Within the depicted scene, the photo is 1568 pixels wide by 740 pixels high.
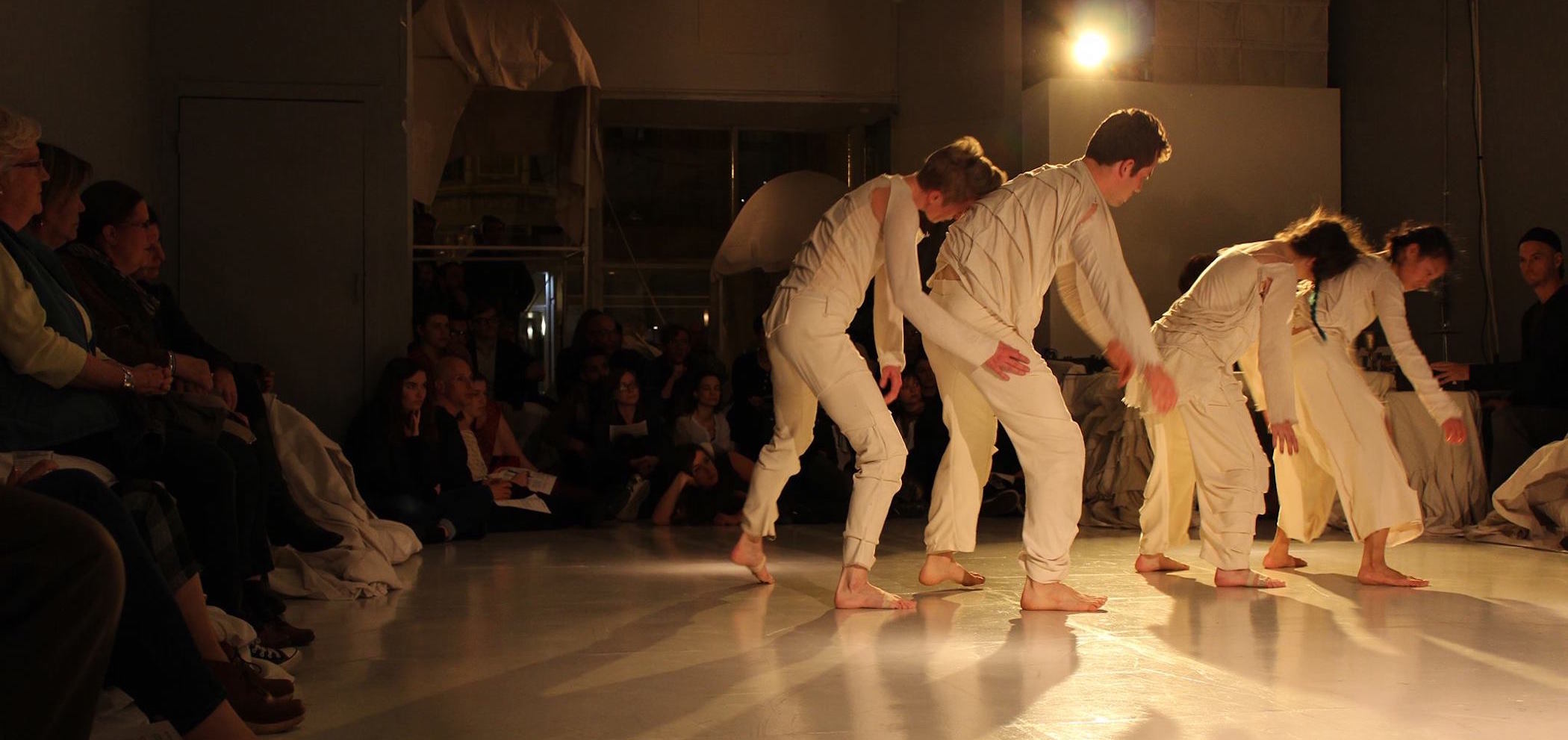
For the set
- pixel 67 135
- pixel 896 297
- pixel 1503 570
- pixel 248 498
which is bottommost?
pixel 1503 570

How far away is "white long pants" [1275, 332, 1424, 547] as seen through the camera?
4906mm

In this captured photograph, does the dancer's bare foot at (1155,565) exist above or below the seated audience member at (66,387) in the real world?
below

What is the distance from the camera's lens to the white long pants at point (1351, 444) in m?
4.91

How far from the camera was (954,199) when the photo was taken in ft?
14.6

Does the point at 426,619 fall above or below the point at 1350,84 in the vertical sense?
below

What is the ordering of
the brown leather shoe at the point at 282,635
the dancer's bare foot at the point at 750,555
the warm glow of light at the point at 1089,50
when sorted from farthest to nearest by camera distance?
the warm glow of light at the point at 1089,50
the dancer's bare foot at the point at 750,555
the brown leather shoe at the point at 282,635

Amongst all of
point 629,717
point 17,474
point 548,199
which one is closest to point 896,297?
point 629,717

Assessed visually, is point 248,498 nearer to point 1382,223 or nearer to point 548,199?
point 548,199

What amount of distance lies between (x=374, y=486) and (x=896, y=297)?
9.84 ft

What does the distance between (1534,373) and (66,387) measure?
6.45 m

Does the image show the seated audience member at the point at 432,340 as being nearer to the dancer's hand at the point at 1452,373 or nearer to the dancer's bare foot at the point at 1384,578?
the dancer's bare foot at the point at 1384,578

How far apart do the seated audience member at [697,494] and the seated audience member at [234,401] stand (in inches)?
118

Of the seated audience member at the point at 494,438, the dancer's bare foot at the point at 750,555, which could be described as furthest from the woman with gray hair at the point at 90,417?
the seated audience member at the point at 494,438

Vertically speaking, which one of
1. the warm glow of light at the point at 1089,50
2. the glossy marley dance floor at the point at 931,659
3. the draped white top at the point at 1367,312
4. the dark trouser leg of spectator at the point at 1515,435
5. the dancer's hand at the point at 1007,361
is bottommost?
the glossy marley dance floor at the point at 931,659
